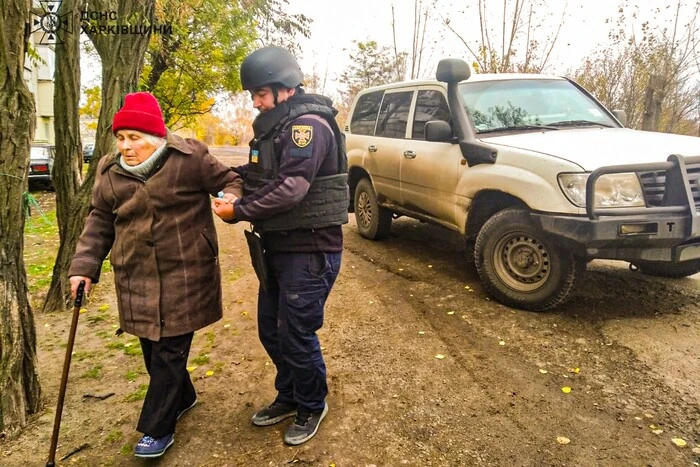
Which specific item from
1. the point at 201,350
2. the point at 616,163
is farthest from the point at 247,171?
the point at 616,163

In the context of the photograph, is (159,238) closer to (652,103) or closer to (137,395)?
(137,395)

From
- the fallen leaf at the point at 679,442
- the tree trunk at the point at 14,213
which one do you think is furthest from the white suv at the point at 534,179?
the tree trunk at the point at 14,213

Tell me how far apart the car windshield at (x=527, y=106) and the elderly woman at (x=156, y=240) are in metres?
3.11

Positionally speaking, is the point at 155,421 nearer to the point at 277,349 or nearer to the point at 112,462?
the point at 112,462

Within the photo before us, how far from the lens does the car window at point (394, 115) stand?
5938 millimetres

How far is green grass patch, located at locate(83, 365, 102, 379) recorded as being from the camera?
342 centimetres

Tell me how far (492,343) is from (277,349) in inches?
65.8

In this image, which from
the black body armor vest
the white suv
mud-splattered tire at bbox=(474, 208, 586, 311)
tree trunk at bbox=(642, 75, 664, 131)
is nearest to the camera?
the black body armor vest

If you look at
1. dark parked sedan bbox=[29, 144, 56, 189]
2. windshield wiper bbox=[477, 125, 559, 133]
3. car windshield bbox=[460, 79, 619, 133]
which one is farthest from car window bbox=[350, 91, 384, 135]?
dark parked sedan bbox=[29, 144, 56, 189]

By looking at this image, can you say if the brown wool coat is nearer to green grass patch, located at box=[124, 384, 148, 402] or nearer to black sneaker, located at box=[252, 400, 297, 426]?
black sneaker, located at box=[252, 400, 297, 426]

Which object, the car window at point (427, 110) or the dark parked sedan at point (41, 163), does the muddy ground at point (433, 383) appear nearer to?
the car window at point (427, 110)

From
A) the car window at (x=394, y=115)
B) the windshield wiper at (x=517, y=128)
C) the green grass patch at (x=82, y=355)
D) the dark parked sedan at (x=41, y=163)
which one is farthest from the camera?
the dark parked sedan at (x=41, y=163)

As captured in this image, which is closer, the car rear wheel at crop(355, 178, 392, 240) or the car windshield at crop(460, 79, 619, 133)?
the car windshield at crop(460, 79, 619, 133)

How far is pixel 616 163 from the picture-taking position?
141 inches
